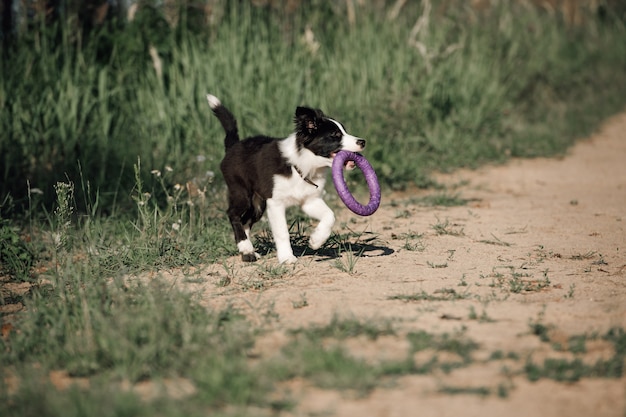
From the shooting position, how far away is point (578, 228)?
22.1ft

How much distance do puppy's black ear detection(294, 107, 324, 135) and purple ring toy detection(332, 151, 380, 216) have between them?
27 centimetres

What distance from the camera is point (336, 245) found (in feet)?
20.3

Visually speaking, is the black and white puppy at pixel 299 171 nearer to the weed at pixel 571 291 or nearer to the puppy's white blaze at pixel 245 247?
the puppy's white blaze at pixel 245 247

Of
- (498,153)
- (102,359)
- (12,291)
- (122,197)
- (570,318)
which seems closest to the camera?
(102,359)

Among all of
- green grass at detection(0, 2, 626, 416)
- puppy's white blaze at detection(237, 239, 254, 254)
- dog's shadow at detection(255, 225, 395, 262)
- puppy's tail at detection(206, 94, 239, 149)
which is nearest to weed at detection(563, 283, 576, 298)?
green grass at detection(0, 2, 626, 416)

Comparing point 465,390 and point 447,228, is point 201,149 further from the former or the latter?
point 465,390

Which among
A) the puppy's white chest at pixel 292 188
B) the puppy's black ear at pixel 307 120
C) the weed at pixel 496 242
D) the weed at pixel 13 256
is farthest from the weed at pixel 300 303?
the weed at pixel 13 256

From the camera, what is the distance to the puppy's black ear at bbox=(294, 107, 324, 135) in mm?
5543

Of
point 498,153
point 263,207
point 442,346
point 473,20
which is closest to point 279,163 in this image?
point 263,207

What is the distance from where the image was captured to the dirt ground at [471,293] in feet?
10.7

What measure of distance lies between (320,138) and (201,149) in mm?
2966

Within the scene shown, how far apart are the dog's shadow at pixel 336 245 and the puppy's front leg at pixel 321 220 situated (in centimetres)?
16

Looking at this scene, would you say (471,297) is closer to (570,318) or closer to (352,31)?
(570,318)

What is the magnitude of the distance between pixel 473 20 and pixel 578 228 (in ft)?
21.5
